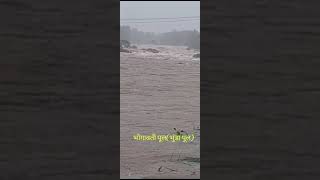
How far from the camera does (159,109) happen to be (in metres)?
6.17

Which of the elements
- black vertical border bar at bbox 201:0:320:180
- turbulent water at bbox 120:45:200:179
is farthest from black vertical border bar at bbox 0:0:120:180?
turbulent water at bbox 120:45:200:179

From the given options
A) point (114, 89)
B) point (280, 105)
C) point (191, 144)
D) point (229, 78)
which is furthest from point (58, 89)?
point (191, 144)

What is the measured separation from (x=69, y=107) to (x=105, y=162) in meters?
0.21

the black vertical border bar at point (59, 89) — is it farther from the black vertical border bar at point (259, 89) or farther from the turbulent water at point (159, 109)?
the turbulent water at point (159, 109)

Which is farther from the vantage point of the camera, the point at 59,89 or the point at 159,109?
the point at 159,109

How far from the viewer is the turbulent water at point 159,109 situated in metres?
3.56

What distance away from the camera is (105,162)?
1.36m

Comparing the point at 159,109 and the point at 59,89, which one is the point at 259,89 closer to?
the point at 59,89

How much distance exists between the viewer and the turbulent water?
356 centimetres

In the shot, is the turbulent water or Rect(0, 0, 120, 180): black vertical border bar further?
the turbulent water

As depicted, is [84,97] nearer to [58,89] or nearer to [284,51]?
[58,89]

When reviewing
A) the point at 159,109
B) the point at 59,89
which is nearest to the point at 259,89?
the point at 59,89

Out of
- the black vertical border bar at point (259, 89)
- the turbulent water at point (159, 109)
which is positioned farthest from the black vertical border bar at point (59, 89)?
the turbulent water at point (159, 109)

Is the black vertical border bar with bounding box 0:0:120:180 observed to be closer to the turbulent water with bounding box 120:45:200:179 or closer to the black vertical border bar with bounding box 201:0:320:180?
the black vertical border bar with bounding box 201:0:320:180
